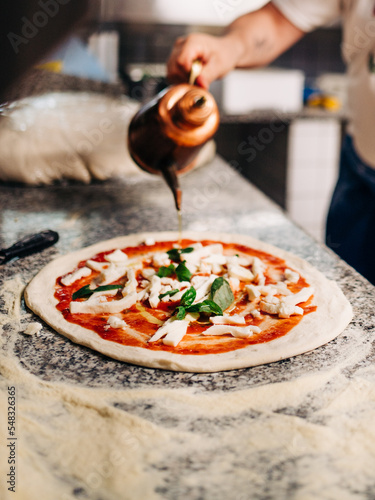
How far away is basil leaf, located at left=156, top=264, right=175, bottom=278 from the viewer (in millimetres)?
1200

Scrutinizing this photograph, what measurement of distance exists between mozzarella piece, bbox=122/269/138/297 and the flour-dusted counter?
20 cm

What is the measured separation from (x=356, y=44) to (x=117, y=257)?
111 cm

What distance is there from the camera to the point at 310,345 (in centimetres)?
93

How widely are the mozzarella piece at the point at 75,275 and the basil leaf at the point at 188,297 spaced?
307mm

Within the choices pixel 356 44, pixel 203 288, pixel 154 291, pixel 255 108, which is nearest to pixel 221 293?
pixel 203 288

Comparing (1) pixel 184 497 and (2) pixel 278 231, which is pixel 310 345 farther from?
(2) pixel 278 231

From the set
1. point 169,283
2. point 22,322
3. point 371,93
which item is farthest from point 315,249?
point 22,322

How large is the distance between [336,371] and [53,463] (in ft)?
1.63

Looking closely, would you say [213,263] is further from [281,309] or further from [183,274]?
[281,309]

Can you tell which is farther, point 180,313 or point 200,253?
point 200,253

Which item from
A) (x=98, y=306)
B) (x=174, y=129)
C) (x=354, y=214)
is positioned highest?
(x=174, y=129)

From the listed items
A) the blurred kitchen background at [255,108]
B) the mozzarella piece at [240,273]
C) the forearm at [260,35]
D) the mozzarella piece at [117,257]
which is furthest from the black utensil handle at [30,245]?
the blurred kitchen background at [255,108]

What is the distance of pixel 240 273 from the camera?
1189 millimetres

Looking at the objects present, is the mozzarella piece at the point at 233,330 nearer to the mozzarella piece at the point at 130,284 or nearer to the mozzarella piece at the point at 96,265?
the mozzarella piece at the point at 130,284
